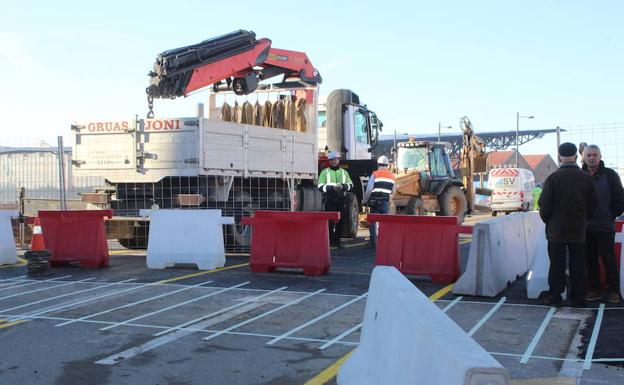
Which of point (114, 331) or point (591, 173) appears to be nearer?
point (114, 331)

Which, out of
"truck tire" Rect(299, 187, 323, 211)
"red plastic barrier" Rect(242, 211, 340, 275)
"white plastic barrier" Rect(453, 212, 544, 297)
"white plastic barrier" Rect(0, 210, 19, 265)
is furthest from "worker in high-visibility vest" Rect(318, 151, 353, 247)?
"white plastic barrier" Rect(0, 210, 19, 265)

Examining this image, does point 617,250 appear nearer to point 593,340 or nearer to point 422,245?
point 422,245

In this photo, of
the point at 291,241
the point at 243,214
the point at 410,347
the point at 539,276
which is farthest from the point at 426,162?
the point at 410,347

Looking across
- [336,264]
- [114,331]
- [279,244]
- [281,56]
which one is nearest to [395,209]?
[281,56]

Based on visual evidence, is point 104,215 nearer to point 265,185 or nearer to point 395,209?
point 265,185

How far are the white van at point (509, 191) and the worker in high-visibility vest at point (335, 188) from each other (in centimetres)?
2047

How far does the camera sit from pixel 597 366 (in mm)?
5148

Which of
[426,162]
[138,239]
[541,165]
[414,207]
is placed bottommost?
[138,239]

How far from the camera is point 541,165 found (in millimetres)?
90375

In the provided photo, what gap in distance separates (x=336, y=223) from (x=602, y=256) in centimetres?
756

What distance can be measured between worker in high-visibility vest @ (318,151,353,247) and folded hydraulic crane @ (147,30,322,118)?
10.1 ft

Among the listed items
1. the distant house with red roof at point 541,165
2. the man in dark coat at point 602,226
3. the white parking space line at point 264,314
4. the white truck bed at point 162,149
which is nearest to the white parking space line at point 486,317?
the man in dark coat at point 602,226

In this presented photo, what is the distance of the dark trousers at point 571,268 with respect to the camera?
24.4ft

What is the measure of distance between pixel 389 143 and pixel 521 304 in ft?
253
